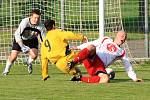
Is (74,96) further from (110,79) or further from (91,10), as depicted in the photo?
(91,10)

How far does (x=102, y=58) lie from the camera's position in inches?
562

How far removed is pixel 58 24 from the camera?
2139 cm

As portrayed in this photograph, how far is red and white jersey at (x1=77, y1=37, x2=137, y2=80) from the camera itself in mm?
14133

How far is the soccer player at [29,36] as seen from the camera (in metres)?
16.7

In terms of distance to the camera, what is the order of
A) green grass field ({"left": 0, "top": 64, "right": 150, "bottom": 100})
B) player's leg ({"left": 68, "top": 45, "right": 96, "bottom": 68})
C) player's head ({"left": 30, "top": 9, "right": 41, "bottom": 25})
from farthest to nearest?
player's head ({"left": 30, "top": 9, "right": 41, "bottom": 25}) < player's leg ({"left": 68, "top": 45, "right": 96, "bottom": 68}) < green grass field ({"left": 0, "top": 64, "right": 150, "bottom": 100})

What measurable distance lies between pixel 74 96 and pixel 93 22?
9.07 meters

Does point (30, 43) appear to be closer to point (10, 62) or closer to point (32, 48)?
point (32, 48)

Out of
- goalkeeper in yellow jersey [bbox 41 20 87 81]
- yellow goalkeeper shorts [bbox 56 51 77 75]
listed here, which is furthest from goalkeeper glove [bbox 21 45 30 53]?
yellow goalkeeper shorts [bbox 56 51 77 75]

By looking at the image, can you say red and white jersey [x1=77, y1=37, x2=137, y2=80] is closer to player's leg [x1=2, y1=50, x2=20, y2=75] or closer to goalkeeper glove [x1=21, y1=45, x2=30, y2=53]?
goalkeeper glove [x1=21, y1=45, x2=30, y2=53]

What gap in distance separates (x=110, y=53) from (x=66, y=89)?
1.71m

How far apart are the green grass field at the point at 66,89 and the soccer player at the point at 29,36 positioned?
114 centimetres

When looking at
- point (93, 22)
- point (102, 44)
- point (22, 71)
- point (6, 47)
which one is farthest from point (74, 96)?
point (6, 47)

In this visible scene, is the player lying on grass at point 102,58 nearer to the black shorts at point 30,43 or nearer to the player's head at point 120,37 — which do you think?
the player's head at point 120,37

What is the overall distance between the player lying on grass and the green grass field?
0.24 metres
